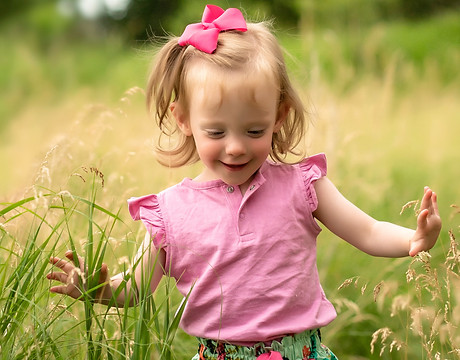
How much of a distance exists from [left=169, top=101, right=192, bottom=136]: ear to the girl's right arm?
315 mm

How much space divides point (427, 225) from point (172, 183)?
121 cm

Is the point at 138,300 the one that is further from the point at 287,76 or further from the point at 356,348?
the point at 356,348

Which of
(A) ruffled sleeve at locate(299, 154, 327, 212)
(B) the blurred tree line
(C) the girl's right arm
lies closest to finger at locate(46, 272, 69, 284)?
(C) the girl's right arm

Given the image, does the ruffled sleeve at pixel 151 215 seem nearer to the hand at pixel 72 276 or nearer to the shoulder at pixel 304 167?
the hand at pixel 72 276

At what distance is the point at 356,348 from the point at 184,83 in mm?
1610

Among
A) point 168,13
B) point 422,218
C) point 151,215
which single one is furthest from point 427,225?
point 168,13

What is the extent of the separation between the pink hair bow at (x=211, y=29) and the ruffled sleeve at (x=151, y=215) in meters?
0.44

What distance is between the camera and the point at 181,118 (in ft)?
8.14

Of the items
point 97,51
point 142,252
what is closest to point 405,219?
point 142,252

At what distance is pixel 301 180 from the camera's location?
2.43 meters

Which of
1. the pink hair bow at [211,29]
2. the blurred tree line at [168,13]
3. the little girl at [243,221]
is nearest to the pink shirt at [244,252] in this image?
the little girl at [243,221]

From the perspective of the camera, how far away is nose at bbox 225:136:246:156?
2.24 meters

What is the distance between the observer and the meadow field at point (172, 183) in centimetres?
224

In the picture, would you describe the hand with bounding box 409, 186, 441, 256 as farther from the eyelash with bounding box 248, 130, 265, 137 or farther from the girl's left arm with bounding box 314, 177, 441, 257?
the eyelash with bounding box 248, 130, 265, 137
